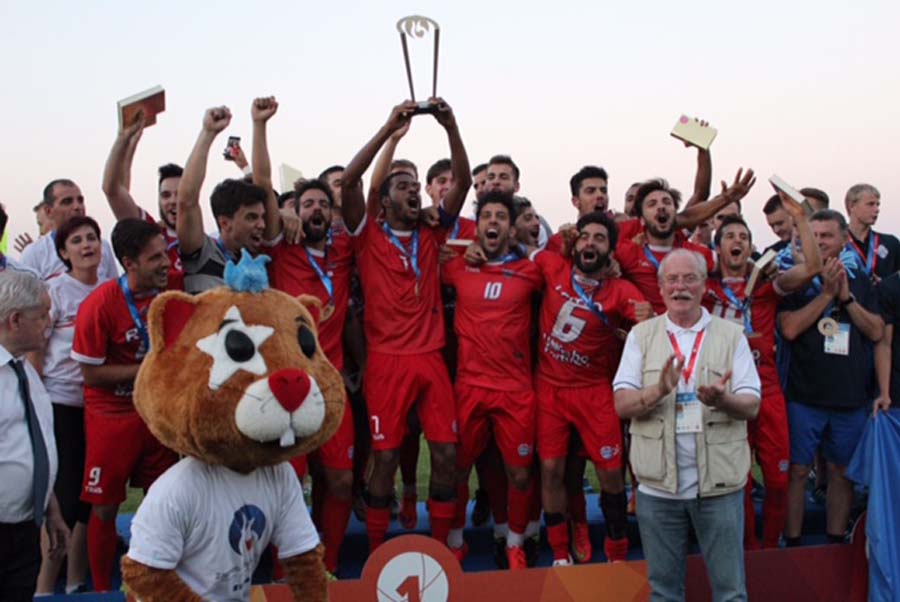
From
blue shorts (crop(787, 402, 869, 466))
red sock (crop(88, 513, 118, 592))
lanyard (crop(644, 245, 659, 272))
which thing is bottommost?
red sock (crop(88, 513, 118, 592))

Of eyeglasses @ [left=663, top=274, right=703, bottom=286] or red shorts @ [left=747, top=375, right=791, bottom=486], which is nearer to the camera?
eyeglasses @ [left=663, top=274, right=703, bottom=286]

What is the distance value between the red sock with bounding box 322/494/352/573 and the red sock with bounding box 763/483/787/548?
2.60 m

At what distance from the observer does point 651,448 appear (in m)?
3.99

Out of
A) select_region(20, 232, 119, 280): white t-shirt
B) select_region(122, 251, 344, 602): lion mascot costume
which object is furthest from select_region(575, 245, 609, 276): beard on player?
select_region(20, 232, 119, 280): white t-shirt

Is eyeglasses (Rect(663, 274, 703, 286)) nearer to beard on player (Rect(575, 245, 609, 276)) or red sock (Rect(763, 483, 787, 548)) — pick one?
beard on player (Rect(575, 245, 609, 276))

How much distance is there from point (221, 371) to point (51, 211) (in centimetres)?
340

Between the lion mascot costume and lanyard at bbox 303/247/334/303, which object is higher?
lanyard at bbox 303/247/334/303

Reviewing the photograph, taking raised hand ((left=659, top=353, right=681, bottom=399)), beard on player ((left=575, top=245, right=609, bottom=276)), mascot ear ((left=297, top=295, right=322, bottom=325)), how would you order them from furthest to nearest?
1. beard on player ((left=575, top=245, right=609, bottom=276))
2. raised hand ((left=659, top=353, right=681, bottom=399))
3. mascot ear ((left=297, top=295, right=322, bottom=325))

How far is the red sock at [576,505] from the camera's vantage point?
5.63 m

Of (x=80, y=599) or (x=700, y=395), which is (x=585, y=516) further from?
(x=80, y=599)

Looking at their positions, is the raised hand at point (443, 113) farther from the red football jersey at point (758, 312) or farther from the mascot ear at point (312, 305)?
the mascot ear at point (312, 305)

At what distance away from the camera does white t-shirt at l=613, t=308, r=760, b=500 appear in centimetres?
396

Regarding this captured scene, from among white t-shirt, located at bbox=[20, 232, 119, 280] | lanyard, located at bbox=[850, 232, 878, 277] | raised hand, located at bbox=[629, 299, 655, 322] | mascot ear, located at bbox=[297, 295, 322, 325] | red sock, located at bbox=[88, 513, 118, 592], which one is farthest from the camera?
lanyard, located at bbox=[850, 232, 878, 277]

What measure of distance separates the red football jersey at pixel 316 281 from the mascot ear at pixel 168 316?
213 centimetres
